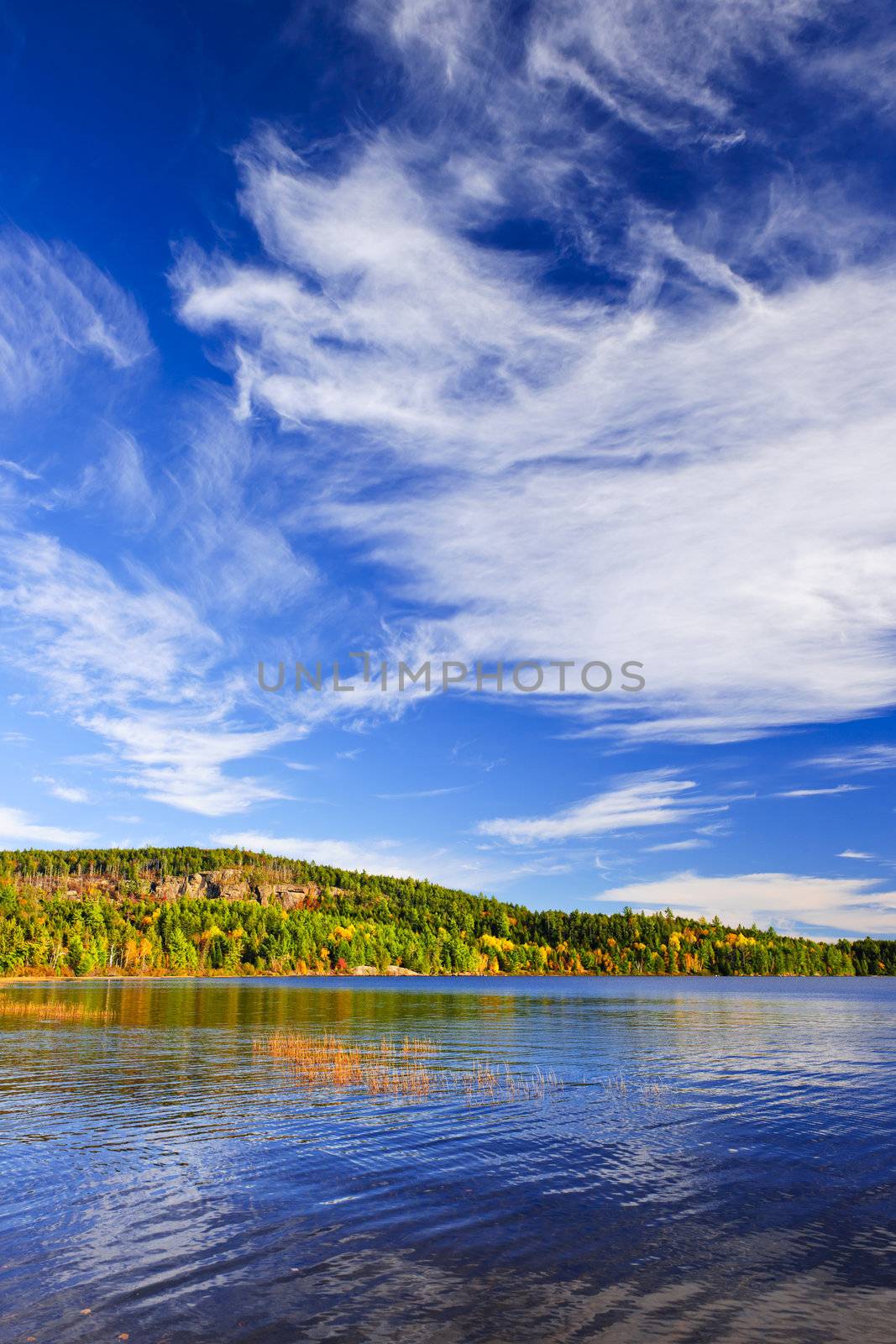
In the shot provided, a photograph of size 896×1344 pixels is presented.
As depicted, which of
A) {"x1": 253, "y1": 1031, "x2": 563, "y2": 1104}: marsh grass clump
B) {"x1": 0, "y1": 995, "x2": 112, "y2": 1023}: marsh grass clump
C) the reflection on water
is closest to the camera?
the reflection on water

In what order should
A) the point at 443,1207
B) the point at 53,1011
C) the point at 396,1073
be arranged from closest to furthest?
the point at 443,1207
the point at 396,1073
the point at 53,1011

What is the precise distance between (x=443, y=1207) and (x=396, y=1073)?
86.1 feet

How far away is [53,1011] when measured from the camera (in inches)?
3873

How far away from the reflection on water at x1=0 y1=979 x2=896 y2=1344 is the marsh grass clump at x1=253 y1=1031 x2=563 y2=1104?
1435mm

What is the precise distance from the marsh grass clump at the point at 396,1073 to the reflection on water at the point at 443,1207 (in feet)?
4.71

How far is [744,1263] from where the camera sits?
63.6 ft

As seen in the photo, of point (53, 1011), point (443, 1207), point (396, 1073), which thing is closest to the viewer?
point (443, 1207)

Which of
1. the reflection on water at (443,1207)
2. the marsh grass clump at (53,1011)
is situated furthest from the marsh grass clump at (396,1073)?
the marsh grass clump at (53,1011)

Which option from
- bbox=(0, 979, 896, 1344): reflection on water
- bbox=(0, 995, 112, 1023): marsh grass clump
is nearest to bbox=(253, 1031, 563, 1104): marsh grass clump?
bbox=(0, 979, 896, 1344): reflection on water

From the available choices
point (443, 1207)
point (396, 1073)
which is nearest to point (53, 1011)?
point (396, 1073)

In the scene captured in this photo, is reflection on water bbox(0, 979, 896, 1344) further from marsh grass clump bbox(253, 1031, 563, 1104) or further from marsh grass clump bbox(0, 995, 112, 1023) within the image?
marsh grass clump bbox(0, 995, 112, 1023)

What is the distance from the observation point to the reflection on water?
16.4m

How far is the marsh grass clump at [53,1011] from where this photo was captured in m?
88.4

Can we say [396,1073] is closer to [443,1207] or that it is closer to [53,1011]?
[443,1207]
